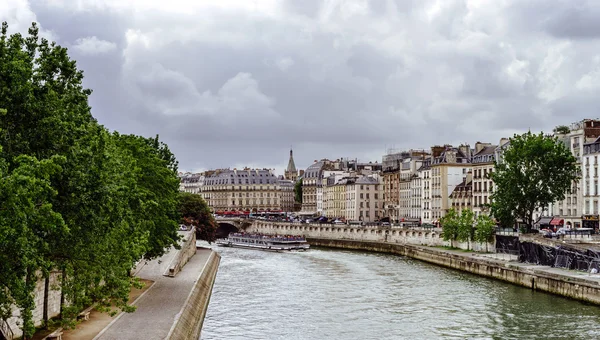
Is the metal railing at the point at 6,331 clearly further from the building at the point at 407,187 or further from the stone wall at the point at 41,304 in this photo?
the building at the point at 407,187

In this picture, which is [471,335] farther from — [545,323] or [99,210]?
[99,210]

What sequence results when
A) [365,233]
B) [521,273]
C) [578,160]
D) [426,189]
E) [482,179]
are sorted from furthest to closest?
[426,189] < [365,233] < [482,179] < [578,160] < [521,273]

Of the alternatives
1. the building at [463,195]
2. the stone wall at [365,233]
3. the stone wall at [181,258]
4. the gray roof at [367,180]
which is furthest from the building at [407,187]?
the stone wall at [181,258]

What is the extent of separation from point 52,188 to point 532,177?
7294cm

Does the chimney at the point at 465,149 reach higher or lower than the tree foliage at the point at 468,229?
higher

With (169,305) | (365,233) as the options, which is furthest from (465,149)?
(169,305)

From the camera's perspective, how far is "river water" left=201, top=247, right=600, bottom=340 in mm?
44344

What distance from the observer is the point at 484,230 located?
286 ft

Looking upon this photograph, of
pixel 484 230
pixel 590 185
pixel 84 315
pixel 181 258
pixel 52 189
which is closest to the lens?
pixel 52 189

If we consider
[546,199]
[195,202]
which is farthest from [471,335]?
[195,202]

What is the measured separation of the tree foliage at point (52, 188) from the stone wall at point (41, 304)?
154 cm

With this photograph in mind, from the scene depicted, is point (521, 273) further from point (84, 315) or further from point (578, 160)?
point (578, 160)

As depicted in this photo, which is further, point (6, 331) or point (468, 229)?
point (468, 229)

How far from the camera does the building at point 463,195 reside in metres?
129
